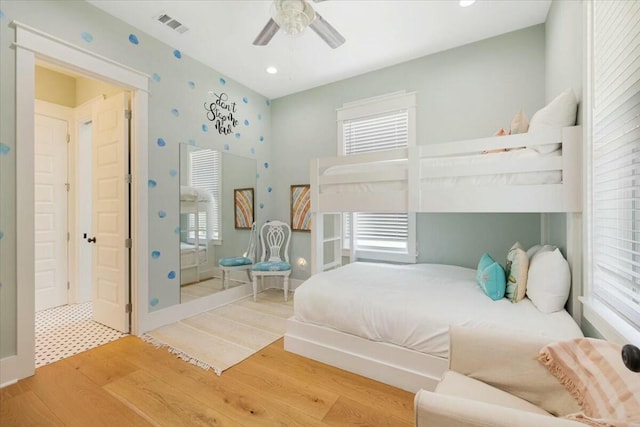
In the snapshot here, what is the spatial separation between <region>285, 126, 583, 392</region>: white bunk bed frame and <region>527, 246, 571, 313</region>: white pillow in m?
0.05

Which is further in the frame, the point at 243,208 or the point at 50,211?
the point at 243,208

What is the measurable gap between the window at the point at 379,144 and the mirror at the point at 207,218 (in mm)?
1460

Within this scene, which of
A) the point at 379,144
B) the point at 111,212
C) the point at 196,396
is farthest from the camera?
the point at 379,144

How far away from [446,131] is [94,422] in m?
3.66

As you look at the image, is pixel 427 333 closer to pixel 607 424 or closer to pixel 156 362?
pixel 607 424

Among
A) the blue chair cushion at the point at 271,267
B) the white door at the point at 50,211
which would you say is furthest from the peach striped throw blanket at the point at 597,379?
the white door at the point at 50,211

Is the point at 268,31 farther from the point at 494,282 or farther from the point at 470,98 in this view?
the point at 494,282

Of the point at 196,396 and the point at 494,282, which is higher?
the point at 494,282

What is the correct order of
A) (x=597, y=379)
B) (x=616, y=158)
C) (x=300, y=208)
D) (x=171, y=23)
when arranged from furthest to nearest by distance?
(x=300, y=208), (x=171, y=23), (x=616, y=158), (x=597, y=379)

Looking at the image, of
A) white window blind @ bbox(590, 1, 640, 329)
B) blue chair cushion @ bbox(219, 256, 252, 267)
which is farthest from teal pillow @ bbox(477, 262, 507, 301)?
blue chair cushion @ bbox(219, 256, 252, 267)

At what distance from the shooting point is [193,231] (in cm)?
321

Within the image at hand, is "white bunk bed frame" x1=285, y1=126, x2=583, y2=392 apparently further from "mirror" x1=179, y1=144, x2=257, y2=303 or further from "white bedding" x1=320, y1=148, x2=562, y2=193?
"mirror" x1=179, y1=144, x2=257, y2=303

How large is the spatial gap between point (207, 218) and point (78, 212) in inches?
64.9

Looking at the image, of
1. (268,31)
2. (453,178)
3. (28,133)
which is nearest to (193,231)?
(28,133)
